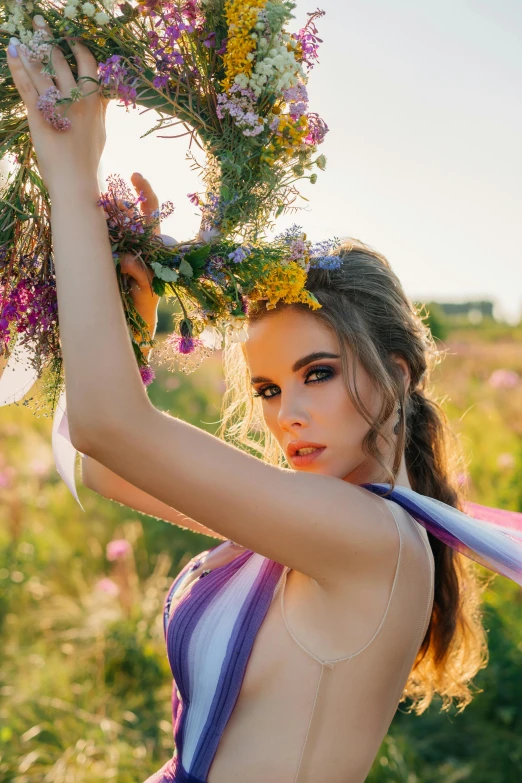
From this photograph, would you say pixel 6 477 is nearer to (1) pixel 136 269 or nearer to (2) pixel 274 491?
(1) pixel 136 269

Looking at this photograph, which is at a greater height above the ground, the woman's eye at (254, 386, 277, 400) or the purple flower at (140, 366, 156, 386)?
the purple flower at (140, 366, 156, 386)

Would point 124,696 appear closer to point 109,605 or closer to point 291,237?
point 109,605

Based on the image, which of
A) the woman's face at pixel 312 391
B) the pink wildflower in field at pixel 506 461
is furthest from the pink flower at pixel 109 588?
the woman's face at pixel 312 391

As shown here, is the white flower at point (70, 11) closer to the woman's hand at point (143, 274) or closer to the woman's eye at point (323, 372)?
the woman's hand at point (143, 274)

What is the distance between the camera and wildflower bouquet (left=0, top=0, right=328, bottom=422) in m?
1.32

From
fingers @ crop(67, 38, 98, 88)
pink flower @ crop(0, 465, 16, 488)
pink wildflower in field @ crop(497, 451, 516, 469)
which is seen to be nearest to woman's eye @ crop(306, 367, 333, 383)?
fingers @ crop(67, 38, 98, 88)

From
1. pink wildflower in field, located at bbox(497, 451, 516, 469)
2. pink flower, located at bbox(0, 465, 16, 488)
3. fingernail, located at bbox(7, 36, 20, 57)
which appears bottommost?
pink flower, located at bbox(0, 465, 16, 488)

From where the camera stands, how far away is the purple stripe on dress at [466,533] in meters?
1.54

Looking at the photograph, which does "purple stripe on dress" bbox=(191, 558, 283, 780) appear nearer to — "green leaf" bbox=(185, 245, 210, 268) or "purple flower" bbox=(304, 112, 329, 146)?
"green leaf" bbox=(185, 245, 210, 268)

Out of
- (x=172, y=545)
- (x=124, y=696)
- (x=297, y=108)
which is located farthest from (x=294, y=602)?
(x=172, y=545)

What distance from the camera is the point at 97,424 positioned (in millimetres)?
1210

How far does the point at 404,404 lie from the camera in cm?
183

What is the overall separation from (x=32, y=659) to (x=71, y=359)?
3.56 m

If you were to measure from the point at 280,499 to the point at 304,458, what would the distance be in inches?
14.9
